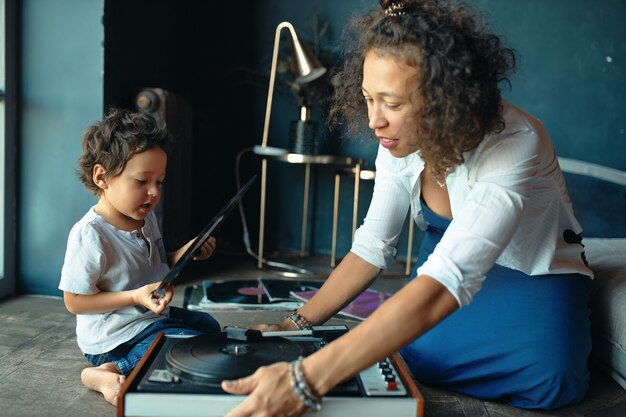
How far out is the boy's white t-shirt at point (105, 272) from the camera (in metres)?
1.45

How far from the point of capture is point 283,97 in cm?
363

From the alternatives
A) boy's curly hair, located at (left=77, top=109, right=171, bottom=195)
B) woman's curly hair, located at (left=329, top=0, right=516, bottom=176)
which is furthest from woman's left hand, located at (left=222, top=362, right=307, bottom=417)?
boy's curly hair, located at (left=77, top=109, right=171, bottom=195)

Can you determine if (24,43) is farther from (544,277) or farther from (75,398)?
(544,277)

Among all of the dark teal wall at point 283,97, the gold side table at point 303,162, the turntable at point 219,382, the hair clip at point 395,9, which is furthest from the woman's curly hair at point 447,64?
the gold side table at point 303,162

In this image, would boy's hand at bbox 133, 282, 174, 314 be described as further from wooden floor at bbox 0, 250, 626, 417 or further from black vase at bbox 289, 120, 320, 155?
black vase at bbox 289, 120, 320, 155

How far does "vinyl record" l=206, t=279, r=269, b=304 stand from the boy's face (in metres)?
0.90

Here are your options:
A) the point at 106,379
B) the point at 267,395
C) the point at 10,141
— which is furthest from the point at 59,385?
the point at 10,141

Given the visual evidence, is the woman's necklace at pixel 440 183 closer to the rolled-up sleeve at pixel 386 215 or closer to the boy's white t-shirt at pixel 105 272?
the rolled-up sleeve at pixel 386 215

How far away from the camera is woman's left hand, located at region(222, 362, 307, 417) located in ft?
3.06

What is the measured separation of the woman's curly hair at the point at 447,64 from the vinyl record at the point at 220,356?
46 centimetres

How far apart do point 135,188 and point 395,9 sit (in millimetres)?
706

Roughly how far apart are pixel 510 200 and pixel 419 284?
24 centimetres

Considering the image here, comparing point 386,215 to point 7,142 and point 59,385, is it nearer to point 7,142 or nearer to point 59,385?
point 59,385

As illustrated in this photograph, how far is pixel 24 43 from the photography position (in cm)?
239
